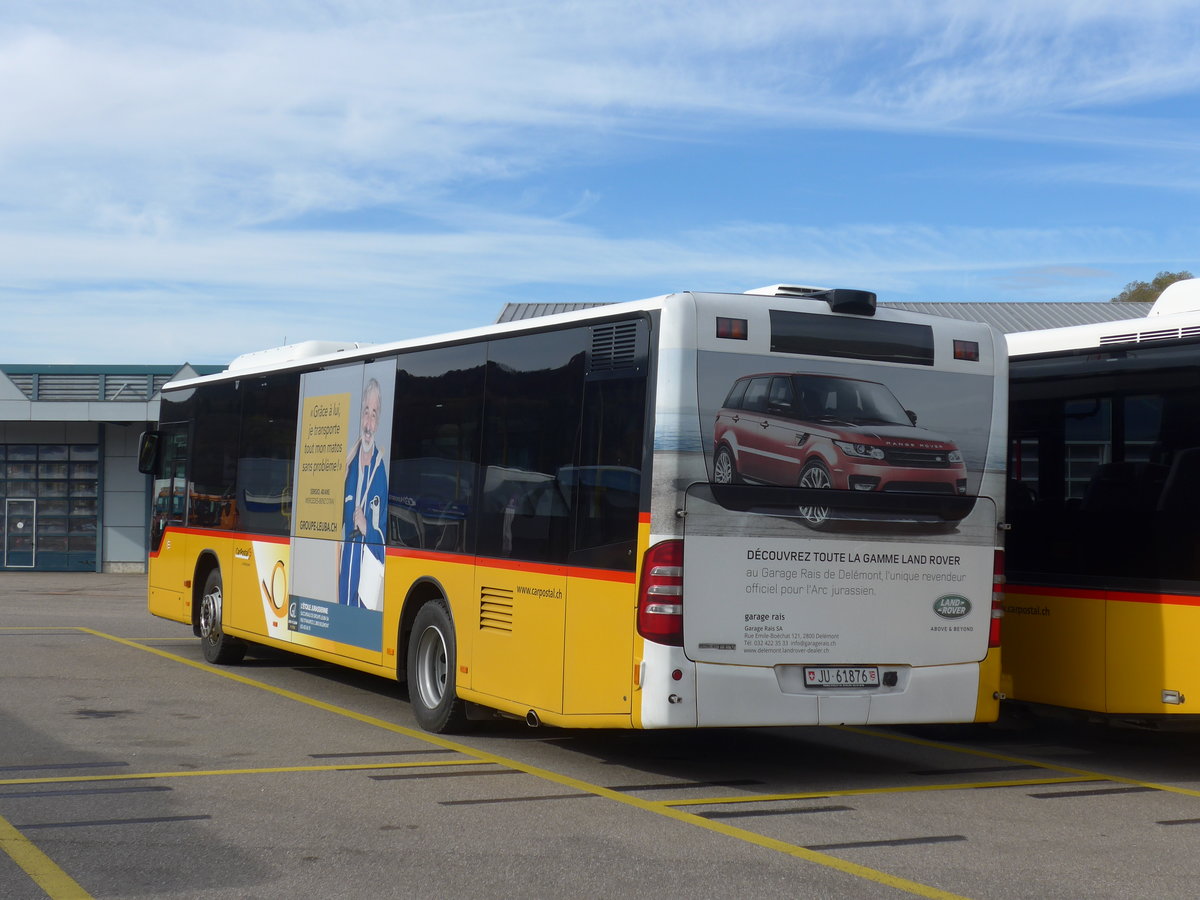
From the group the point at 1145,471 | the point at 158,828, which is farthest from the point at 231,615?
the point at 1145,471

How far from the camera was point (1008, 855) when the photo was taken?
22.8ft

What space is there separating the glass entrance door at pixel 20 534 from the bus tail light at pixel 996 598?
33088 mm

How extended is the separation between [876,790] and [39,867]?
480 centimetres

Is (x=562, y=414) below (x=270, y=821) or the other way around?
the other way around

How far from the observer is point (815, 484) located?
8.62m

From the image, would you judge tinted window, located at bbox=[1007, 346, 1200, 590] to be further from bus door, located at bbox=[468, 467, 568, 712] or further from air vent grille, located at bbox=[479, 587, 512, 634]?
air vent grille, located at bbox=[479, 587, 512, 634]

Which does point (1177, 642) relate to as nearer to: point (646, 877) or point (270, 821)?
point (646, 877)

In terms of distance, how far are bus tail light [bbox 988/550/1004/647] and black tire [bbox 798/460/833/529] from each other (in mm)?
1366

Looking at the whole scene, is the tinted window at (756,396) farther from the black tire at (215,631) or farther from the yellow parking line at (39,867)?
the black tire at (215,631)

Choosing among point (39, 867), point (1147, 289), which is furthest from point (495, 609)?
point (1147, 289)

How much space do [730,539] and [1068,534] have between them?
2.83 metres

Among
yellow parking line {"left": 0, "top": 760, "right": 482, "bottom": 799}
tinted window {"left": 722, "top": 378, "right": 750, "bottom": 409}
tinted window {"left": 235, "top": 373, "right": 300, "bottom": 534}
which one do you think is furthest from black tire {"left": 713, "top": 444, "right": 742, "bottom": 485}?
tinted window {"left": 235, "top": 373, "right": 300, "bottom": 534}

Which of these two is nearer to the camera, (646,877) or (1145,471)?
(646,877)

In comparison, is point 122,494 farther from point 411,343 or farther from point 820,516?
point 820,516
